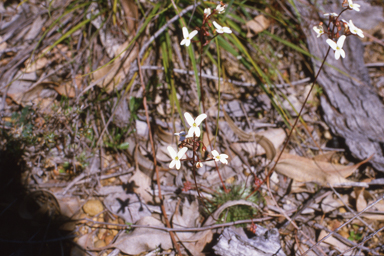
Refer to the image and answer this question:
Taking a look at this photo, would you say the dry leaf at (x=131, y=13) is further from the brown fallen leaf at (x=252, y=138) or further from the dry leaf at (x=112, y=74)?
the brown fallen leaf at (x=252, y=138)

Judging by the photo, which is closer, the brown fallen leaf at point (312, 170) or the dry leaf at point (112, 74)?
the brown fallen leaf at point (312, 170)

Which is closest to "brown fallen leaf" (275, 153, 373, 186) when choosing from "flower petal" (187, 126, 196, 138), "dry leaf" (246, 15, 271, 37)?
"flower petal" (187, 126, 196, 138)

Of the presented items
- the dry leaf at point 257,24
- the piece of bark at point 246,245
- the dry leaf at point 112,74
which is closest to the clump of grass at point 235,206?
the piece of bark at point 246,245

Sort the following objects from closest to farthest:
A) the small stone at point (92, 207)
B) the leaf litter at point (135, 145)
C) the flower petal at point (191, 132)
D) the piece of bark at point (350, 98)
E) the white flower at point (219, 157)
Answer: the flower petal at point (191, 132), the white flower at point (219, 157), the leaf litter at point (135, 145), the small stone at point (92, 207), the piece of bark at point (350, 98)

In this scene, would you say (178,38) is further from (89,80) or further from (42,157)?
(42,157)

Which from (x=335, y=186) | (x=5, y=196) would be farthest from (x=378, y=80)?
(x=5, y=196)

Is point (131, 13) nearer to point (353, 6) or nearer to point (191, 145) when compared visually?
point (191, 145)

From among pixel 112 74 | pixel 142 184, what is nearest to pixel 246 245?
pixel 142 184
